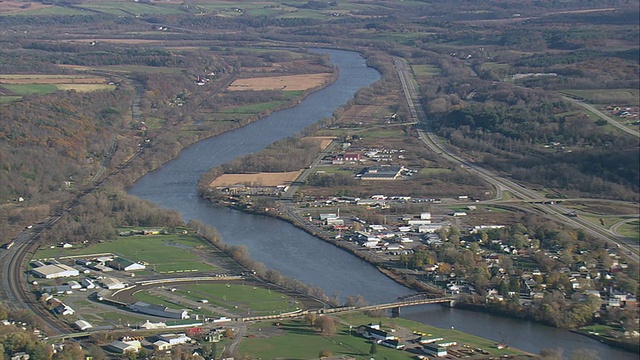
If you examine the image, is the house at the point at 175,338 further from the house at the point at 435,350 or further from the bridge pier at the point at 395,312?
the bridge pier at the point at 395,312

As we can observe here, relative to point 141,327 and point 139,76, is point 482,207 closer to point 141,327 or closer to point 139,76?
point 141,327

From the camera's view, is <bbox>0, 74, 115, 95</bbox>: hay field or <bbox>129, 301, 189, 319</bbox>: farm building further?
<bbox>0, 74, 115, 95</bbox>: hay field

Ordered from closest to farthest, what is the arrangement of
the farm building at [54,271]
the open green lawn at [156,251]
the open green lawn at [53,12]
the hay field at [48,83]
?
the farm building at [54,271] → the open green lawn at [156,251] → the hay field at [48,83] → the open green lawn at [53,12]

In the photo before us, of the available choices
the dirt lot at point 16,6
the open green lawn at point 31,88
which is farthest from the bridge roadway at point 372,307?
the dirt lot at point 16,6

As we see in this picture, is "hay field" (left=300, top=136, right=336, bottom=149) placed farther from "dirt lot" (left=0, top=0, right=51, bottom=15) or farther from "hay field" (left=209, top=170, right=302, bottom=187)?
"dirt lot" (left=0, top=0, right=51, bottom=15)

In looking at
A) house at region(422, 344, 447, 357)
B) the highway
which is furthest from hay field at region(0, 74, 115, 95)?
house at region(422, 344, 447, 357)

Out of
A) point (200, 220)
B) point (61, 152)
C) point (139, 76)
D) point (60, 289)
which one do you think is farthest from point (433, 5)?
point (60, 289)

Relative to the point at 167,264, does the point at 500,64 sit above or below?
above
